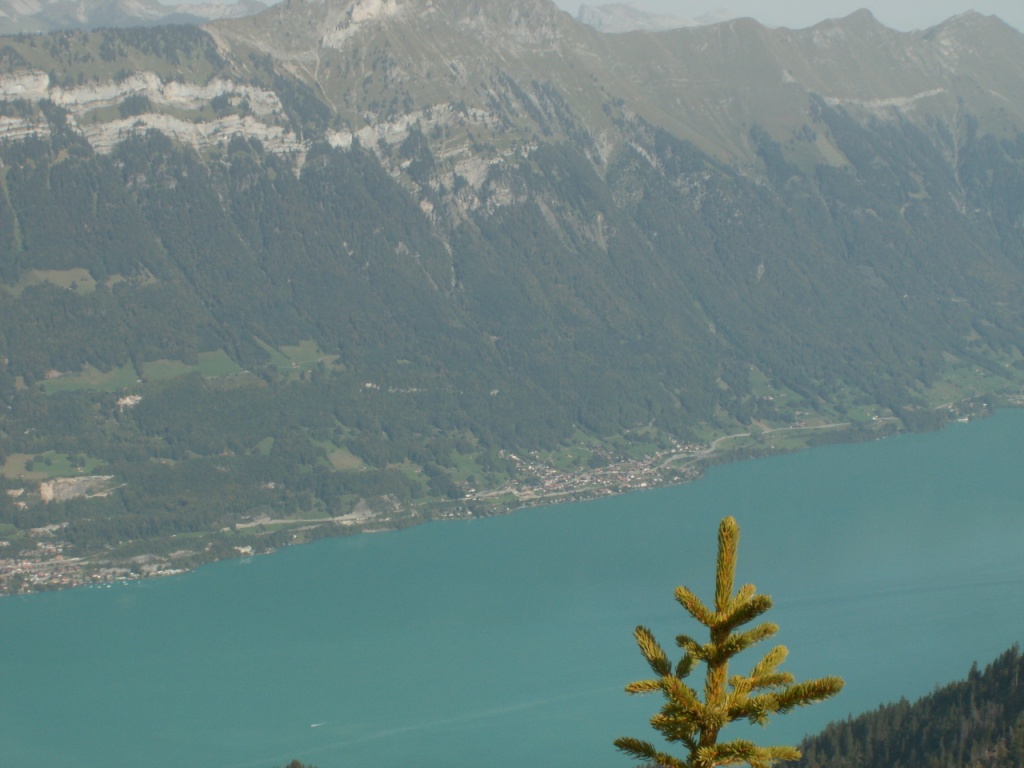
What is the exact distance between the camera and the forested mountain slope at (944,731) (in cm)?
5850

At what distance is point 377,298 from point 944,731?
350 ft

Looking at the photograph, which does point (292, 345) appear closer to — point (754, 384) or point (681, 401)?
point (681, 401)

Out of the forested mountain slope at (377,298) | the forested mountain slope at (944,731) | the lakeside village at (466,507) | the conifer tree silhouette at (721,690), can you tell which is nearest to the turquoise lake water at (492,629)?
the lakeside village at (466,507)

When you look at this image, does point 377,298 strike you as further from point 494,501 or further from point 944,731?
point 944,731

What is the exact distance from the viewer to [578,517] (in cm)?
12425

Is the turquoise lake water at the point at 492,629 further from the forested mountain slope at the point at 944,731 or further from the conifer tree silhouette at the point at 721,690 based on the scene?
the conifer tree silhouette at the point at 721,690

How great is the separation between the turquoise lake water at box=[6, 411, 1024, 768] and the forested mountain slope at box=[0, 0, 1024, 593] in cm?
1328

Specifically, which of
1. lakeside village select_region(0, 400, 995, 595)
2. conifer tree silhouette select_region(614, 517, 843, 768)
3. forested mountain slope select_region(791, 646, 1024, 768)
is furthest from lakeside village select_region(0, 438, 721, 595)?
conifer tree silhouette select_region(614, 517, 843, 768)

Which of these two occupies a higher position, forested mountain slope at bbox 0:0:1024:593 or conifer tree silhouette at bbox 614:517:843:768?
forested mountain slope at bbox 0:0:1024:593

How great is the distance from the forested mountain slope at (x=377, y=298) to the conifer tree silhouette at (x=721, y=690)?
105784mm

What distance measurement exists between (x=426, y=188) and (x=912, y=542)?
81.4 metres

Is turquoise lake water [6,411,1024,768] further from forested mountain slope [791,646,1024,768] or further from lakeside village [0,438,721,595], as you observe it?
forested mountain slope [791,646,1024,768]

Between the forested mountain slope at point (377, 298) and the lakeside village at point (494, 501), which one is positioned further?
the forested mountain slope at point (377, 298)

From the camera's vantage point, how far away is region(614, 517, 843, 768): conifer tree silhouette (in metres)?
12.2
